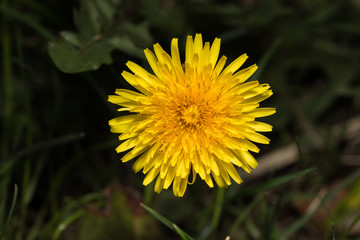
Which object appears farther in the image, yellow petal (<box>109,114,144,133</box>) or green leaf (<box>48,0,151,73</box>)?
green leaf (<box>48,0,151,73</box>)

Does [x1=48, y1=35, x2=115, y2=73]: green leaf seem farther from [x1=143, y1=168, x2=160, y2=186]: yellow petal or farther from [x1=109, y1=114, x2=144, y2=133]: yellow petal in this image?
[x1=143, y1=168, x2=160, y2=186]: yellow petal

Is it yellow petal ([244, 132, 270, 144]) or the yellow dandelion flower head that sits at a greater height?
the yellow dandelion flower head

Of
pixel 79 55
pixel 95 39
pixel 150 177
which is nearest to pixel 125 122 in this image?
pixel 150 177

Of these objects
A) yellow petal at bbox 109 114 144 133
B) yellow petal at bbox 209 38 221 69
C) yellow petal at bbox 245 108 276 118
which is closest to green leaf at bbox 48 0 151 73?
yellow petal at bbox 109 114 144 133

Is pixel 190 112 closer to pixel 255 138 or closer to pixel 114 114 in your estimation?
pixel 255 138

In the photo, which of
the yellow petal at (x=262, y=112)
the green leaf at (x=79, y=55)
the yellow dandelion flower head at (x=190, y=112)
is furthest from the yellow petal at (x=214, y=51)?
the green leaf at (x=79, y=55)

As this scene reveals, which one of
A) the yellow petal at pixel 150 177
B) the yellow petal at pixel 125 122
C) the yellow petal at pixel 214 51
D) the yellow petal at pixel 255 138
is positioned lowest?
the yellow petal at pixel 255 138

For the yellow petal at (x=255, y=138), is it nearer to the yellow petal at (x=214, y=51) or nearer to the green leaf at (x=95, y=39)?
the yellow petal at (x=214, y=51)
